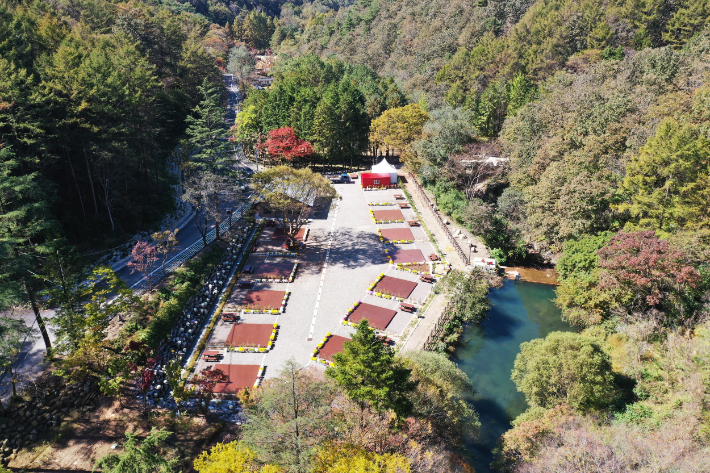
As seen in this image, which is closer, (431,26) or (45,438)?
(45,438)

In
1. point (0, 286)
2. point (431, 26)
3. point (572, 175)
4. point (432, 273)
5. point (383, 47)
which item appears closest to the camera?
point (0, 286)

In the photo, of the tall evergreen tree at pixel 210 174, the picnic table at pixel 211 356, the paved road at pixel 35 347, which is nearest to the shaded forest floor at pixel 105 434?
the paved road at pixel 35 347

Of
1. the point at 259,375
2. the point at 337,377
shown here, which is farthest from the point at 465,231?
the point at 337,377

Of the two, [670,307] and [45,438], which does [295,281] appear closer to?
[45,438]

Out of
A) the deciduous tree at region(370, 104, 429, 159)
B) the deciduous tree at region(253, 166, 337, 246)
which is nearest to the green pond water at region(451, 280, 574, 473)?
the deciduous tree at region(253, 166, 337, 246)

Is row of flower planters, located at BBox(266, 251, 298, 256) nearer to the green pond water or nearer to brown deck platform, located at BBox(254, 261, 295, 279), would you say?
brown deck platform, located at BBox(254, 261, 295, 279)

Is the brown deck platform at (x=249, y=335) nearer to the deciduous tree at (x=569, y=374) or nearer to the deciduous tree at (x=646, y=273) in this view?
the deciduous tree at (x=569, y=374)
